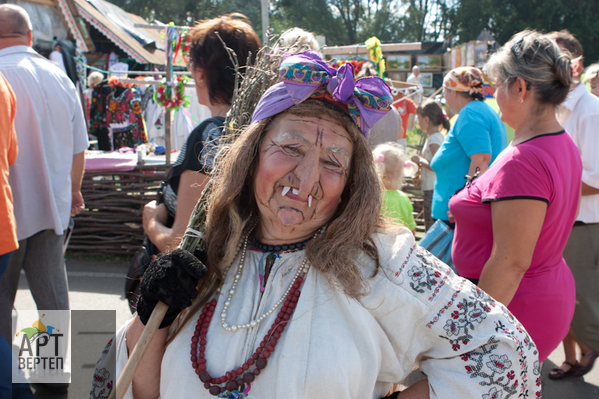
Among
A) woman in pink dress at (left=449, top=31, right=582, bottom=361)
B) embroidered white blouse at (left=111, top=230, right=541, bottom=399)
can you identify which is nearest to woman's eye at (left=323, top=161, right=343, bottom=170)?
embroidered white blouse at (left=111, top=230, right=541, bottom=399)

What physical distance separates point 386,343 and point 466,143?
2.49m

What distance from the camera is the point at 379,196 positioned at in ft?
4.85

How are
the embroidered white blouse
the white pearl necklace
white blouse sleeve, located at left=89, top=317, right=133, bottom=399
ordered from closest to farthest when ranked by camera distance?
the embroidered white blouse, the white pearl necklace, white blouse sleeve, located at left=89, top=317, right=133, bottom=399

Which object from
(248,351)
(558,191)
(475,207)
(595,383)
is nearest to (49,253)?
(248,351)

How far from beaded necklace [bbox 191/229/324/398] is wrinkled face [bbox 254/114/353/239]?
0.53 feet

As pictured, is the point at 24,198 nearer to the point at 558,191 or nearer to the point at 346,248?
the point at 346,248

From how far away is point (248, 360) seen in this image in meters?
1.29

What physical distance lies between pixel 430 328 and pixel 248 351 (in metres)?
0.51

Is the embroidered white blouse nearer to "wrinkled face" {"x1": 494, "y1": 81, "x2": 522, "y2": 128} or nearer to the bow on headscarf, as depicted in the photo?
the bow on headscarf

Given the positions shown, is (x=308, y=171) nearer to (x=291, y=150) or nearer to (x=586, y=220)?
(x=291, y=150)

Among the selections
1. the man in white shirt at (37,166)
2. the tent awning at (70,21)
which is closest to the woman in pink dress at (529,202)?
the man in white shirt at (37,166)

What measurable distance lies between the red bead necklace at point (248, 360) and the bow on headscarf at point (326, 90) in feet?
1.81

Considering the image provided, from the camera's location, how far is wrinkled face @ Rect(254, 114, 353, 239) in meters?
1.38

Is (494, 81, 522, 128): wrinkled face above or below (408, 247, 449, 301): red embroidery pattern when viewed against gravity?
above
